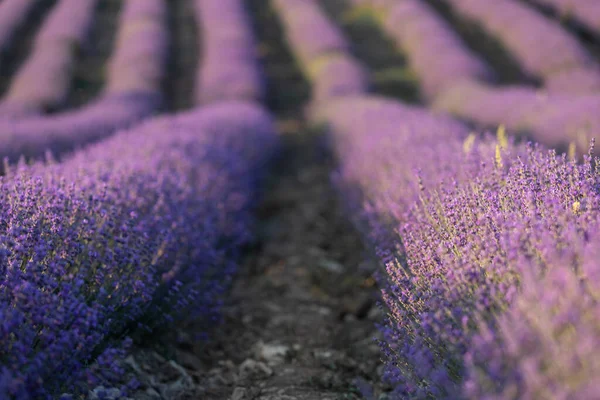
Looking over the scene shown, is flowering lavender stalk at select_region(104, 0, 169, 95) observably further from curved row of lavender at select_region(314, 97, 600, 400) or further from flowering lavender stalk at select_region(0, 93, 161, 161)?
curved row of lavender at select_region(314, 97, 600, 400)

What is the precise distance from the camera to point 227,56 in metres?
11.9

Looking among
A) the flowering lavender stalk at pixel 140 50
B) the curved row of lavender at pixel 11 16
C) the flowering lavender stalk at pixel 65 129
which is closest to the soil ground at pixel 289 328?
the flowering lavender stalk at pixel 65 129

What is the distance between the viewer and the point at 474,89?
8.44 metres

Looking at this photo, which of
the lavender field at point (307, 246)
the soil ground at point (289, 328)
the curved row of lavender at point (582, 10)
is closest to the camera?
the lavender field at point (307, 246)

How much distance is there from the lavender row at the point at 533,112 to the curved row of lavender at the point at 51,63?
612 cm

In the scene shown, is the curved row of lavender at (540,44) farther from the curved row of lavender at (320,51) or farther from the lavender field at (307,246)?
the curved row of lavender at (320,51)

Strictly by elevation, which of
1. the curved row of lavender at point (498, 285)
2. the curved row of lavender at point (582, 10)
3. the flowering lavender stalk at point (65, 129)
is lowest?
the curved row of lavender at point (498, 285)

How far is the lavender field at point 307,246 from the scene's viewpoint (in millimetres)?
1671

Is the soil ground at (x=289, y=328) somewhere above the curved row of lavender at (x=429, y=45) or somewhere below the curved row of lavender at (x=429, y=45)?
below

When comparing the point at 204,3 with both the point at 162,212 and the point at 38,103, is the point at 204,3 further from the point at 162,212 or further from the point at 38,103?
the point at 162,212

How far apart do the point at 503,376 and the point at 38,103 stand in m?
8.87

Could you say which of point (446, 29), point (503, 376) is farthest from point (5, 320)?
point (446, 29)

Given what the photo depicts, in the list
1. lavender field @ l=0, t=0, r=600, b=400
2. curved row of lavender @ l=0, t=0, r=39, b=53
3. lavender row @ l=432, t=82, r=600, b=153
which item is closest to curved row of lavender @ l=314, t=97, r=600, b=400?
lavender field @ l=0, t=0, r=600, b=400

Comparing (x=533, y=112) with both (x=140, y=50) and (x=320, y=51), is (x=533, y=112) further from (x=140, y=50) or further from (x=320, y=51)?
(x=140, y=50)
